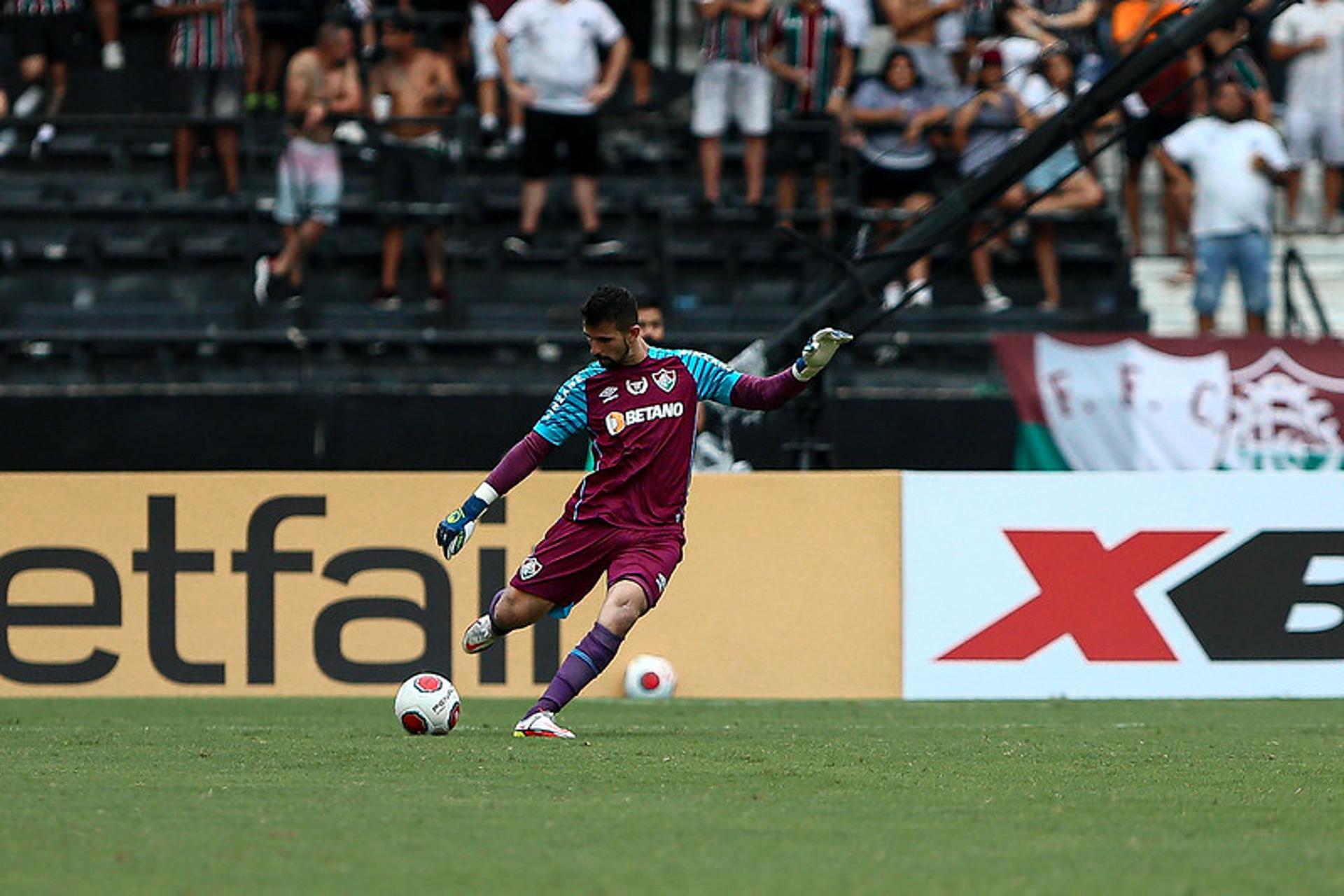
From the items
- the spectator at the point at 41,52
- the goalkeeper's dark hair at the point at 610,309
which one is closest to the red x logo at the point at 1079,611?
the goalkeeper's dark hair at the point at 610,309

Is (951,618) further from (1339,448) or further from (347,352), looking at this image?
(347,352)

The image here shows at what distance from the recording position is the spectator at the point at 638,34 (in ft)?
63.8

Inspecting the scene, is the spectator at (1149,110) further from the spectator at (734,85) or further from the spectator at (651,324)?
the spectator at (651,324)

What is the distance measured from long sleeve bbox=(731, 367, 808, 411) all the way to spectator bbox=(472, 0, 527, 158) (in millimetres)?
8472

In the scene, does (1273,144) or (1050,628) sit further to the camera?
(1273,144)

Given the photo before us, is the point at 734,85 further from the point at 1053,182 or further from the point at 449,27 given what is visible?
the point at 449,27

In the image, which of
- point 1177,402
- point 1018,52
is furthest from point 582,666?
point 1018,52

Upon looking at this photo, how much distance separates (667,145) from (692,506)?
5.81 m

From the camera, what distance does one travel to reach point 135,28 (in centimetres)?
1989

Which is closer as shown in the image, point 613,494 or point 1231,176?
point 613,494

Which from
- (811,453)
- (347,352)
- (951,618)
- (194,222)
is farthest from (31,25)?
(951,618)

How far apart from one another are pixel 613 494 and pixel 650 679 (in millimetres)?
3486

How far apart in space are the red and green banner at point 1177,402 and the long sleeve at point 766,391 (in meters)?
5.78

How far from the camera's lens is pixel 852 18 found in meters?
18.9
